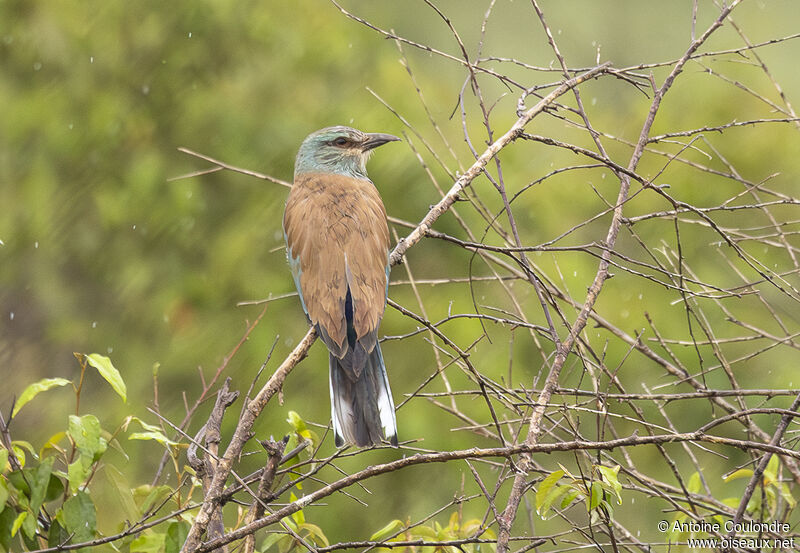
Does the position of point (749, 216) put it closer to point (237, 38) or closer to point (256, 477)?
point (237, 38)

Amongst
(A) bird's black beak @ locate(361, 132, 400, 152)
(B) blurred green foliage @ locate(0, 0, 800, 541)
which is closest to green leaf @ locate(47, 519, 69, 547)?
(A) bird's black beak @ locate(361, 132, 400, 152)

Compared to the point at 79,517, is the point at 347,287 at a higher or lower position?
higher

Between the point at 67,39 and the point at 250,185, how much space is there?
147 centimetres

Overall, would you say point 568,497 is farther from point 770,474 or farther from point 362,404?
point 362,404

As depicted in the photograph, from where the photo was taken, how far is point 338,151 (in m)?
3.51

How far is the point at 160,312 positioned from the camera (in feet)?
17.9

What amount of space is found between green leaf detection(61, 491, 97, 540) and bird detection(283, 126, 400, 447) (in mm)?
883

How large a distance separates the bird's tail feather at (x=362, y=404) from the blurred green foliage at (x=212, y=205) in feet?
6.77

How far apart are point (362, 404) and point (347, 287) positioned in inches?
14.3

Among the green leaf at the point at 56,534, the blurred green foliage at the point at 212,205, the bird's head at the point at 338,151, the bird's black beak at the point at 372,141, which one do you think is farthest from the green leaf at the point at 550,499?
the blurred green foliage at the point at 212,205

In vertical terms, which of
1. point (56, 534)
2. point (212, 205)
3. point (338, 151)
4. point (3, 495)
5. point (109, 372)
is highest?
point (338, 151)

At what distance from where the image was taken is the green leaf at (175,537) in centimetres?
187

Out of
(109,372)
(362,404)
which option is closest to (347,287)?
(362,404)

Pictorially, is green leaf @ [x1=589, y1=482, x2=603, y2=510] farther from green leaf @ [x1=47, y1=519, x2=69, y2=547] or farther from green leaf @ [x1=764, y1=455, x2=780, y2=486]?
green leaf @ [x1=47, y1=519, x2=69, y2=547]
